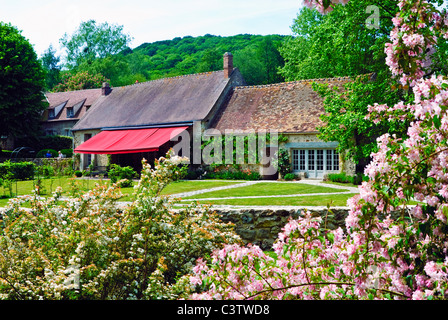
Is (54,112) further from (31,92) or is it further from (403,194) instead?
(403,194)

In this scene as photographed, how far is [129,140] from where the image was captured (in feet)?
92.7

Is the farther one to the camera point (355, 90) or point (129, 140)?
point (129, 140)

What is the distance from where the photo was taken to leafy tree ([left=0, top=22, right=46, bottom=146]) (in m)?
36.9

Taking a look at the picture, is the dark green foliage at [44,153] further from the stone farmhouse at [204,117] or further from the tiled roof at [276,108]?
the tiled roof at [276,108]

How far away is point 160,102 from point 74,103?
1944cm

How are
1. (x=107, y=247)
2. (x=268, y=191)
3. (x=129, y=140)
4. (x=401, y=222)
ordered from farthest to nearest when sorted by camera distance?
(x=129, y=140)
(x=268, y=191)
(x=107, y=247)
(x=401, y=222)

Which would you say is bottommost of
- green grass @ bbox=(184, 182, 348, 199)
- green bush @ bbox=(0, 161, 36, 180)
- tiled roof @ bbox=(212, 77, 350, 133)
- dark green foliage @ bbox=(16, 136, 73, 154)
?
green grass @ bbox=(184, 182, 348, 199)

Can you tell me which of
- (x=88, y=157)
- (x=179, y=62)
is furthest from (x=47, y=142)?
(x=179, y=62)

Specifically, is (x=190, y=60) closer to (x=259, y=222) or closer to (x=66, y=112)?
(x=66, y=112)

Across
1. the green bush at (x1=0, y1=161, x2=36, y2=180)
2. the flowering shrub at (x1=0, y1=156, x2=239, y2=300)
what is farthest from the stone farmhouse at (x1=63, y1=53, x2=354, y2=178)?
the flowering shrub at (x1=0, y1=156, x2=239, y2=300)

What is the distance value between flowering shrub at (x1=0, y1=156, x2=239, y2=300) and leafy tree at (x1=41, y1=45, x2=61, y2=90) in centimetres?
6770

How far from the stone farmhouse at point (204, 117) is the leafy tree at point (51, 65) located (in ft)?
130

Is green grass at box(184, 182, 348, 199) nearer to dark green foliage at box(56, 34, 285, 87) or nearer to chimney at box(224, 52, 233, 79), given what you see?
chimney at box(224, 52, 233, 79)
